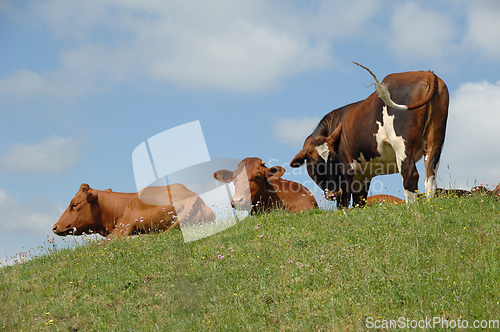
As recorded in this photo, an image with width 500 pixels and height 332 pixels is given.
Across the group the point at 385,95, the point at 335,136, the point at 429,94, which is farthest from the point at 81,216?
the point at 429,94

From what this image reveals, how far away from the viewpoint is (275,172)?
1252 centimetres

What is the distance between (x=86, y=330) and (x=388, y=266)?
475 cm

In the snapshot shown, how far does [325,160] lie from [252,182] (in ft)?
8.39

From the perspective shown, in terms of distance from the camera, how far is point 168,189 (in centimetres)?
1359

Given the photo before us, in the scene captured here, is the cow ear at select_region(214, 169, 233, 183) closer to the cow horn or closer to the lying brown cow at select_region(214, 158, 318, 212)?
the lying brown cow at select_region(214, 158, 318, 212)

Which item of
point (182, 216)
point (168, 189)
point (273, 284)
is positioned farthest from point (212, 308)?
point (168, 189)

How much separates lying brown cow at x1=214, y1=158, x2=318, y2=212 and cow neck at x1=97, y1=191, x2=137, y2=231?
3085 millimetres

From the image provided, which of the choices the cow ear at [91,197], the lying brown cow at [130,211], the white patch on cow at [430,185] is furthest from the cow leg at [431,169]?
the cow ear at [91,197]

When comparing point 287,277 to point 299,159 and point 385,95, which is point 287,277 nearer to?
point 385,95

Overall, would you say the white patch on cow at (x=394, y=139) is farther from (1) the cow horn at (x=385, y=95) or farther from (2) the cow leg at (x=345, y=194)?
(2) the cow leg at (x=345, y=194)

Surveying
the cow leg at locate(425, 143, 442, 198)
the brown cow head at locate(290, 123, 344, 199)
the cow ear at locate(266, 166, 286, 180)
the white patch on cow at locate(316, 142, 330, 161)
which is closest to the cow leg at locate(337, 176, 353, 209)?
the brown cow head at locate(290, 123, 344, 199)

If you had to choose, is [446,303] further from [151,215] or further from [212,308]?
[151,215]

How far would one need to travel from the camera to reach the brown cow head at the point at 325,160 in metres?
13.2

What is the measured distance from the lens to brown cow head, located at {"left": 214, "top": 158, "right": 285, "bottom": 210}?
12.0 meters
